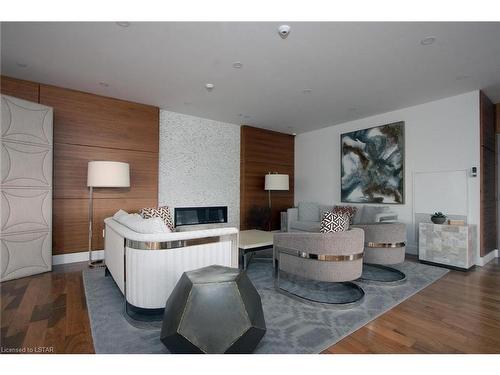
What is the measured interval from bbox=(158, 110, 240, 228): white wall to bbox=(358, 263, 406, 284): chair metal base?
3.02 m

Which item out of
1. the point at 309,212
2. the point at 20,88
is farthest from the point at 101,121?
the point at 309,212

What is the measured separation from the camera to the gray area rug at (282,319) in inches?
69.0

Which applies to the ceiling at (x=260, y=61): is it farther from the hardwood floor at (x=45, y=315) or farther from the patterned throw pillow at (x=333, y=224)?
the hardwood floor at (x=45, y=315)

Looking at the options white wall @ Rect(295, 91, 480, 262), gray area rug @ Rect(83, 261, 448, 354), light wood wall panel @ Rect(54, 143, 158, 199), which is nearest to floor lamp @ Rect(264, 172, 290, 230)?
white wall @ Rect(295, 91, 480, 262)

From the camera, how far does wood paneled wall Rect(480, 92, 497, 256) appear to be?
387cm

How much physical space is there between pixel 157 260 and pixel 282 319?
44.3 inches

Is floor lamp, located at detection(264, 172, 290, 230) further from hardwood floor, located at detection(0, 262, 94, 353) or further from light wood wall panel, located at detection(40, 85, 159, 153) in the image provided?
hardwood floor, located at detection(0, 262, 94, 353)

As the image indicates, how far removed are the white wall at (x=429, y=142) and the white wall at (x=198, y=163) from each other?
85.5 inches

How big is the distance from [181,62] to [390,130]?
3895mm

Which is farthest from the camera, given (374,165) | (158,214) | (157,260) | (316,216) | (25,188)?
(316,216)

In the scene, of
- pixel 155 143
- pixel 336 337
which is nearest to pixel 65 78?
pixel 155 143

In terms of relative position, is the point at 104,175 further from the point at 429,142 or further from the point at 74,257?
the point at 429,142

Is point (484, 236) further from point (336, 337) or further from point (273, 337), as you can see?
point (273, 337)

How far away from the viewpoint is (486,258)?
13.1ft
